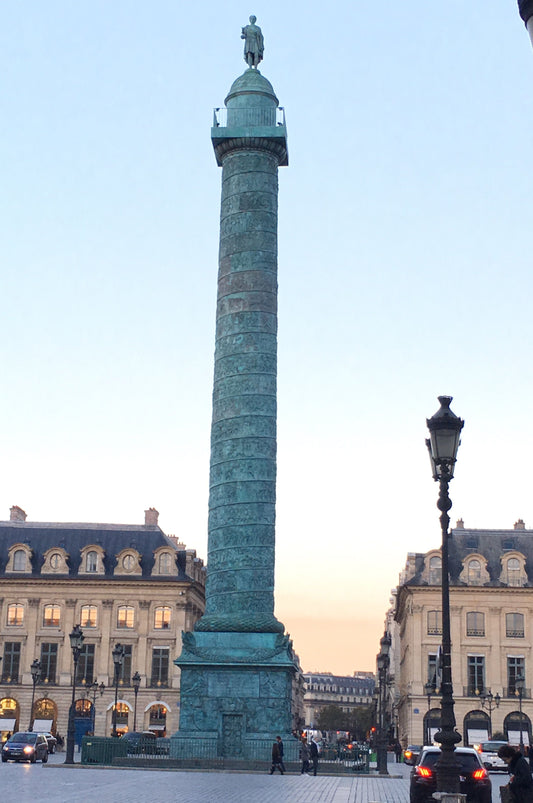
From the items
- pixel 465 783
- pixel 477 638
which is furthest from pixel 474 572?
pixel 465 783

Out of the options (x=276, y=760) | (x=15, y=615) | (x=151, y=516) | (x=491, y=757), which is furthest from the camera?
(x=151, y=516)

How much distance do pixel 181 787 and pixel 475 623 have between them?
4230cm

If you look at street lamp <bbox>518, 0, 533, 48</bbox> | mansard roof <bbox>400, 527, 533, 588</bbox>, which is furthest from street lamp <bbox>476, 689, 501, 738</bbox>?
street lamp <bbox>518, 0, 533, 48</bbox>

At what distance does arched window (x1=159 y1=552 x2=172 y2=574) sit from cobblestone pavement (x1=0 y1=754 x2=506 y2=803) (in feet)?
110

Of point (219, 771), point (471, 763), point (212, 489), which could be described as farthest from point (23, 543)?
point (471, 763)

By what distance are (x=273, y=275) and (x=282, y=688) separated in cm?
1366

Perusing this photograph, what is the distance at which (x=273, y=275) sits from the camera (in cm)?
3766

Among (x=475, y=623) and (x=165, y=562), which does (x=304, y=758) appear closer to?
(x=475, y=623)

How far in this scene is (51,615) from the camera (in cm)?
6400

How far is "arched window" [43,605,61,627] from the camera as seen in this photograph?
6388cm

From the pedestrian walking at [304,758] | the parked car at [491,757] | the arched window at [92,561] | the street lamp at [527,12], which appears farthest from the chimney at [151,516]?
the street lamp at [527,12]

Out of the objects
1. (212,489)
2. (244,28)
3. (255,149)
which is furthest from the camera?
(244,28)

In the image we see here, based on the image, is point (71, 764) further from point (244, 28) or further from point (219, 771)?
point (244, 28)

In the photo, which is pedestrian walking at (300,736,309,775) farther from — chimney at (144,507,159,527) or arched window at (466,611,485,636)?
chimney at (144,507,159,527)
